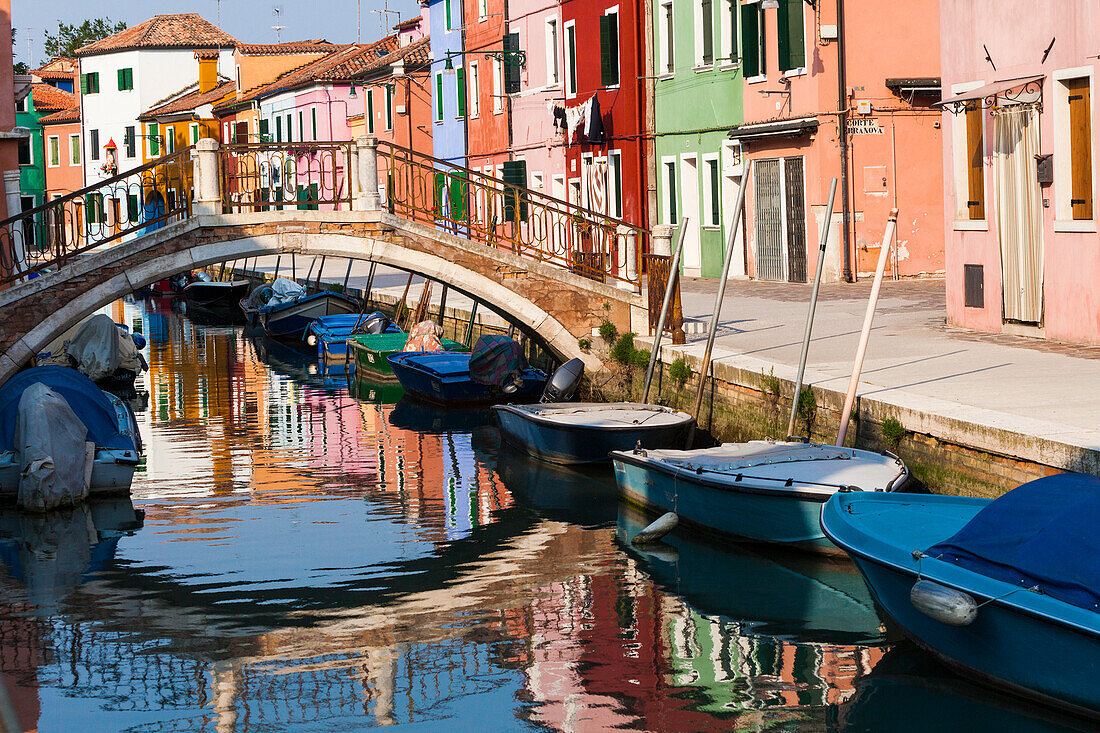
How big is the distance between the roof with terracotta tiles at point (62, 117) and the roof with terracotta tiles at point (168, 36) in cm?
451

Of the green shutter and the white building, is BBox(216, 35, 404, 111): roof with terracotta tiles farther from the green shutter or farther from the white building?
the green shutter

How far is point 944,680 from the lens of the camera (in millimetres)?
7320

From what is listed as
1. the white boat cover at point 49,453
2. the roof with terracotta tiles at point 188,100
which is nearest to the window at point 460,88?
the white boat cover at point 49,453

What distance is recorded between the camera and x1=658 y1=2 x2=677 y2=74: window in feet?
79.4

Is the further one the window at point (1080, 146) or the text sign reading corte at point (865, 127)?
the text sign reading corte at point (865, 127)

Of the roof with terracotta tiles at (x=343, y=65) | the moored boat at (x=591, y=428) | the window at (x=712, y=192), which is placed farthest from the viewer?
the roof with terracotta tiles at (x=343, y=65)

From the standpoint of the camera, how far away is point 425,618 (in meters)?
8.98

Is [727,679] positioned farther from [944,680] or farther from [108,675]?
[108,675]

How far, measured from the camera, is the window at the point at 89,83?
62131mm

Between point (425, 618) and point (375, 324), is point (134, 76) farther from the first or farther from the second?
point (425, 618)

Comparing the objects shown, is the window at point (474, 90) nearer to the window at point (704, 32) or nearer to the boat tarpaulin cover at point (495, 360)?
the window at point (704, 32)

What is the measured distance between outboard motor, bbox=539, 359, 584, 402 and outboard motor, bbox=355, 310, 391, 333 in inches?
308

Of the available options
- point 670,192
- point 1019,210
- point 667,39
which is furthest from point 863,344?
point 667,39

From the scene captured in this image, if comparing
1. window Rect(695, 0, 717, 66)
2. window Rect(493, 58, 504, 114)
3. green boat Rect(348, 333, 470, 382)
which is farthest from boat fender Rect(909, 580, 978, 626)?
window Rect(493, 58, 504, 114)
